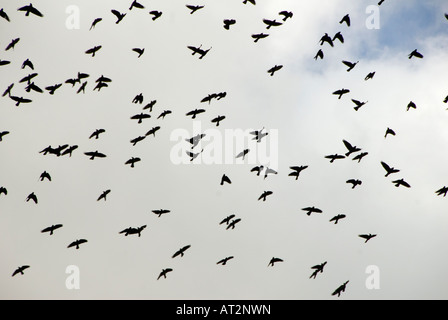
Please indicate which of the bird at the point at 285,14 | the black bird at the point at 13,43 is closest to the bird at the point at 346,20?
the bird at the point at 285,14

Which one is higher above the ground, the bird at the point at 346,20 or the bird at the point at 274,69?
the bird at the point at 346,20

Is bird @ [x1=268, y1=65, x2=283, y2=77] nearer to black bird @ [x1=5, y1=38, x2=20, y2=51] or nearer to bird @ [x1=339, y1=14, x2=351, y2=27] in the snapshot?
bird @ [x1=339, y1=14, x2=351, y2=27]

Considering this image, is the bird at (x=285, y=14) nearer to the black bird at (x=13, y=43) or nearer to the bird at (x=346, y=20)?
the bird at (x=346, y=20)

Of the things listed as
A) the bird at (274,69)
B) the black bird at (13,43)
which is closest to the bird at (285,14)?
the bird at (274,69)

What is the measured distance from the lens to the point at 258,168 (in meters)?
34.7

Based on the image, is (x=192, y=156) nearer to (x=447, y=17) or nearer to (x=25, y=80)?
(x=25, y=80)

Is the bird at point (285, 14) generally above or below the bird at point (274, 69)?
above

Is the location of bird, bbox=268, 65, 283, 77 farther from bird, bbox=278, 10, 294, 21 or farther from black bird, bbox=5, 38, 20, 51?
black bird, bbox=5, 38, 20, 51

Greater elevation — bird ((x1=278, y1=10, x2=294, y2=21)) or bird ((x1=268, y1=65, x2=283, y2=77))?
bird ((x1=278, y1=10, x2=294, y2=21))

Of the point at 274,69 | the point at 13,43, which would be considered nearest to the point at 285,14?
the point at 274,69

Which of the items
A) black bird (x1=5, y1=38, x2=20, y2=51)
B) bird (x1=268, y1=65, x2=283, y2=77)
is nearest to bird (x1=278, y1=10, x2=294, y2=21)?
bird (x1=268, y1=65, x2=283, y2=77)

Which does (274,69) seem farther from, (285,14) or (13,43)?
(13,43)
